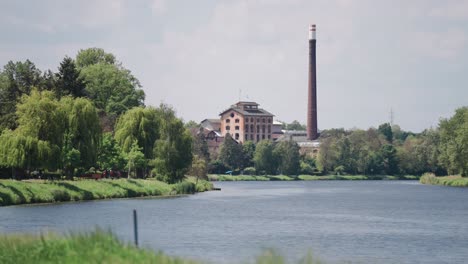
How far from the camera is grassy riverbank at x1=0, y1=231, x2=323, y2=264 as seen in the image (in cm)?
2552

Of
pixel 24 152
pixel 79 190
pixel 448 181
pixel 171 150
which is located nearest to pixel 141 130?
pixel 171 150

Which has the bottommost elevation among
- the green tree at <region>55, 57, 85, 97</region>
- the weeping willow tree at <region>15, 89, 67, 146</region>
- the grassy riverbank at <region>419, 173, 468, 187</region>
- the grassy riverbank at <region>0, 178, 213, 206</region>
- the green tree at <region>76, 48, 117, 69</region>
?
the grassy riverbank at <region>0, 178, 213, 206</region>

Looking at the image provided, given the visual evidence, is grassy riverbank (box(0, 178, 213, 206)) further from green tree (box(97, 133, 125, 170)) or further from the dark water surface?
green tree (box(97, 133, 125, 170))

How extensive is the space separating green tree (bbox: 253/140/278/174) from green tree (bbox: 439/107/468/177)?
160 feet

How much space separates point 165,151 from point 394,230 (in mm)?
45762

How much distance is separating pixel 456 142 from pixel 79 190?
76.2 m

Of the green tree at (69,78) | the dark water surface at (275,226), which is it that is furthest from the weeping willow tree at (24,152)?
the green tree at (69,78)

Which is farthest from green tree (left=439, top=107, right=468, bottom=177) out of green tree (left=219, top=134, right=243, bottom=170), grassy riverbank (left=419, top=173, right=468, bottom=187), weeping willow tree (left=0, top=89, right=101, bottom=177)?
weeping willow tree (left=0, top=89, right=101, bottom=177)

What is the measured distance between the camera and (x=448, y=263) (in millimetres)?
40000

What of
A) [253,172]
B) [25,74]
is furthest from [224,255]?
[253,172]

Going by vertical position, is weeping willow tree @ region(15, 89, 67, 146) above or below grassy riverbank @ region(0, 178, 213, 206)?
above

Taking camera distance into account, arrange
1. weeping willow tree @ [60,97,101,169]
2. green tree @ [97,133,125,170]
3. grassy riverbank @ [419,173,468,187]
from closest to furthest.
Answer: weeping willow tree @ [60,97,101,169] < green tree @ [97,133,125,170] < grassy riverbank @ [419,173,468,187]

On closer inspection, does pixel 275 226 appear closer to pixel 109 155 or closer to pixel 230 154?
pixel 109 155

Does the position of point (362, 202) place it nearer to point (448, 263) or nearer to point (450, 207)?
point (450, 207)
